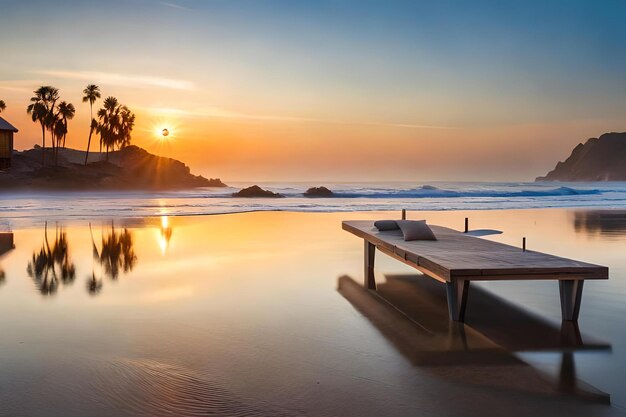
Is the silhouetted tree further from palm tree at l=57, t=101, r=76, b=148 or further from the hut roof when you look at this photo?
the hut roof

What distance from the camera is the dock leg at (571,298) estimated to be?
5.58 m

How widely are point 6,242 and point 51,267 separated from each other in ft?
13.9

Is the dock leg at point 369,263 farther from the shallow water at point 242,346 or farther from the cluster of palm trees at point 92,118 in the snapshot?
the cluster of palm trees at point 92,118

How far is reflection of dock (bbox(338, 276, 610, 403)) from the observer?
13.1 ft

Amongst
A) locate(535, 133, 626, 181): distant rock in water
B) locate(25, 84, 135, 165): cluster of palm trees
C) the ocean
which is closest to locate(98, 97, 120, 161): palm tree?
locate(25, 84, 135, 165): cluster of palm trees

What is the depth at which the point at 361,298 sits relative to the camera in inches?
264

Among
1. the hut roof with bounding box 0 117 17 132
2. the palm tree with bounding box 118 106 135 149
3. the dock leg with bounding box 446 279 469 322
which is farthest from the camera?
the palm tree with bounding box 118 106 135 149

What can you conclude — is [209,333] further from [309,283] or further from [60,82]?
[60,82]

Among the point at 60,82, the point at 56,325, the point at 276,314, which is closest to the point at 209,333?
the point at 276,314

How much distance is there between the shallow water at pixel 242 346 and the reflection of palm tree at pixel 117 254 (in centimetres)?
6

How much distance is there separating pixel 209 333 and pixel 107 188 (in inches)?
2464

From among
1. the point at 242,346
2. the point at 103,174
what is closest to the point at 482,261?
the point at 242,346

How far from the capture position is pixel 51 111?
216 feet

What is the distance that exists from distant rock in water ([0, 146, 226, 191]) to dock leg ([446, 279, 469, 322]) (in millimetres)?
60701
